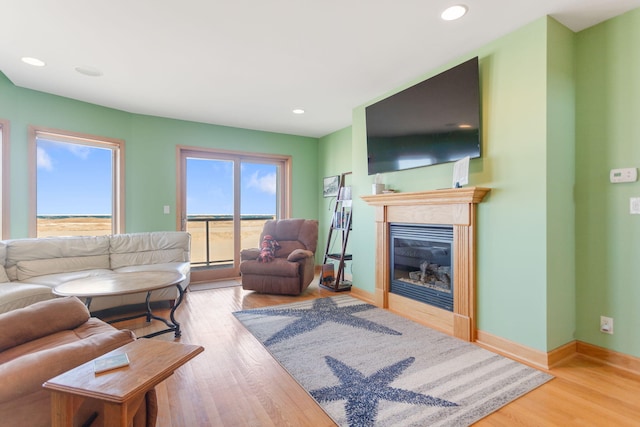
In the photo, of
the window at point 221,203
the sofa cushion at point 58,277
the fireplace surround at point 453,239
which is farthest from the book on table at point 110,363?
the window at point 221,203

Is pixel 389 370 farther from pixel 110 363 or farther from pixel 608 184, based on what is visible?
pixel 608 184

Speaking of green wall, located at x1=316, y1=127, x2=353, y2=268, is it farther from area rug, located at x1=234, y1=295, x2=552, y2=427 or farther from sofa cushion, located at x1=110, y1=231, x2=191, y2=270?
sofa cushion, located at x1=110, y1=231, x2=191, y2=270

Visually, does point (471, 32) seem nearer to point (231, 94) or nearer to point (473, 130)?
point (473, 130)

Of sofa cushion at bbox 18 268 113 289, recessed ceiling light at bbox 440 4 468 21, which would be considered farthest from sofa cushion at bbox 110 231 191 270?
recessed ceiling light at bbox 440 4 468 21

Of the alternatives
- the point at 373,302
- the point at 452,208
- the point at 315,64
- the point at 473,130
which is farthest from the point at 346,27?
the point at 373,302

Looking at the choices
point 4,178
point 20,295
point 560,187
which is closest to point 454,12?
point 560,187

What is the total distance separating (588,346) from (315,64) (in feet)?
10.5

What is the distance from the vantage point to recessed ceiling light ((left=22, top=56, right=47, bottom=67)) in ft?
8.94

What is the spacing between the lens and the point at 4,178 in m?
3.24

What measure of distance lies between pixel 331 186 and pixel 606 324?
12.7ft

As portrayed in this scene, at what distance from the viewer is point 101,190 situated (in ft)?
13.4

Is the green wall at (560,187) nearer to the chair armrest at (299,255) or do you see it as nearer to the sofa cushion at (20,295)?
the chair armrest at (299,255)

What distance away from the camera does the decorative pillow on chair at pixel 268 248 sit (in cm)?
407

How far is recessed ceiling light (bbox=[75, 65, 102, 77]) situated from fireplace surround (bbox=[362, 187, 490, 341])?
10.2ft
